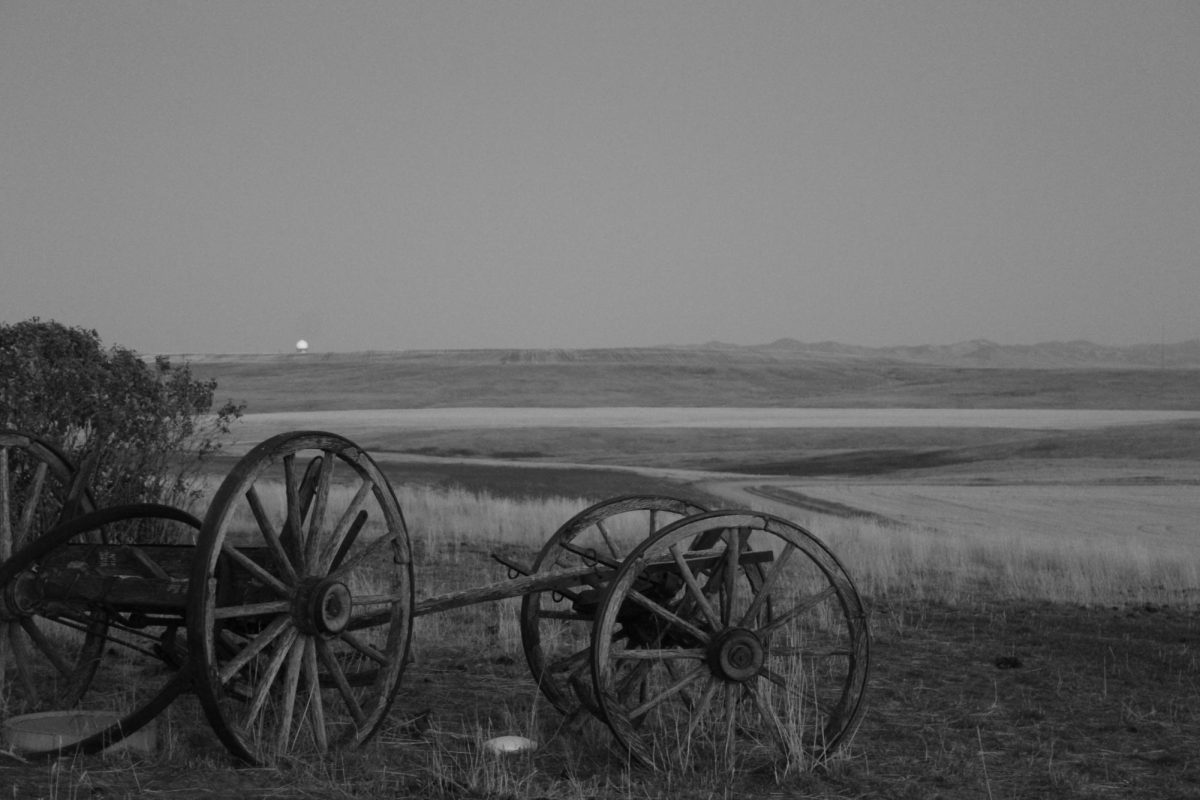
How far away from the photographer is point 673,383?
8956cm

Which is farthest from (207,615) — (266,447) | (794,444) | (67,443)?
(794,444)

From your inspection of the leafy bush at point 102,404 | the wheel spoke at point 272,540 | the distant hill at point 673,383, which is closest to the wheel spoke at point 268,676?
the wheel spoke at point 272,540

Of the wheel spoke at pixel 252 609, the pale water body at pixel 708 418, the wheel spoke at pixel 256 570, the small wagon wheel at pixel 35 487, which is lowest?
the pale water body at pixel 708 418

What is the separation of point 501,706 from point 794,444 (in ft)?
132

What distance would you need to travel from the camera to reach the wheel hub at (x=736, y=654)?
6176 millimetres

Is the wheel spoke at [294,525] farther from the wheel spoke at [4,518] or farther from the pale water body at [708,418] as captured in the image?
the pale water body at [708,418]

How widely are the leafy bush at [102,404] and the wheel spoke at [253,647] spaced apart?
18.0 feet

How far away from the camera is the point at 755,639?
6.24 meters

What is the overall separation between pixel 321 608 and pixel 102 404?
686cm

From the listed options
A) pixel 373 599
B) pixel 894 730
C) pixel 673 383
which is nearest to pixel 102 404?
pixel 373 599

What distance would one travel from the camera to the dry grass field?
19.4 feet

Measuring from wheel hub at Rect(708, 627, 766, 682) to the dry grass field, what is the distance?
51 cm

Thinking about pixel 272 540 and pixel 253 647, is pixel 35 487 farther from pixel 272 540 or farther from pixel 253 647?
pixel 253 647

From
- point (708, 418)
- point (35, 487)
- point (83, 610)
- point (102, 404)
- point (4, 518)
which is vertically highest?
point (102, 404)
